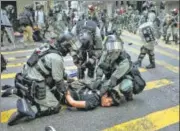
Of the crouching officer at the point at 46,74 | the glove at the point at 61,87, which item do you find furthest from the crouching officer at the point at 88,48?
the glove at the point at 61,87

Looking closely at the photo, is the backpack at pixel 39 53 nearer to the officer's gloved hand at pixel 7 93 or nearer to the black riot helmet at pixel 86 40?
the black riot helmet at pixel 86 40

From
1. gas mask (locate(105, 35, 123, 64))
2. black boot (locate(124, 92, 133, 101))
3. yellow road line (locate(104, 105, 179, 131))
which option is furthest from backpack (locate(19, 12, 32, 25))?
black boot (locate(124, 92, 133, 101))

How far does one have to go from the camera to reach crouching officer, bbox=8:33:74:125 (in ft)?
18.0

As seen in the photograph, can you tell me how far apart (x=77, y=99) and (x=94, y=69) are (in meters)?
1.18

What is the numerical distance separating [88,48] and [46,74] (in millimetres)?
1539

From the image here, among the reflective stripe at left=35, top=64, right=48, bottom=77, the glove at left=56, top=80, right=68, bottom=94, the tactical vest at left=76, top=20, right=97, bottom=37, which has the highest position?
the tactical vest at left=76, top=20, right=97, bottom=37

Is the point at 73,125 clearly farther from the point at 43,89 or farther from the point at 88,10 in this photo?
the point at 88,10

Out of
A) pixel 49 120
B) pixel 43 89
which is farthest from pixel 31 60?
pixel 49 120

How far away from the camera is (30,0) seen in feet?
13.3

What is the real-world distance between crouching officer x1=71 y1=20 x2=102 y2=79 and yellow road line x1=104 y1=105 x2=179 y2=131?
1.32 m

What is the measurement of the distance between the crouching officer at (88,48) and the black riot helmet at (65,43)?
1.41 feet

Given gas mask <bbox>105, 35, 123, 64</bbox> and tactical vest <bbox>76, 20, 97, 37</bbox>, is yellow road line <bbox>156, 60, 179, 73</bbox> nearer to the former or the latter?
gas mask <bbox>105, 35, 123, 64</bbox>

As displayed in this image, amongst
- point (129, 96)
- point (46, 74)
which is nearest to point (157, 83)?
point (129, 96)

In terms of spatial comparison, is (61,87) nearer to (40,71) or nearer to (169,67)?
(40,71)
